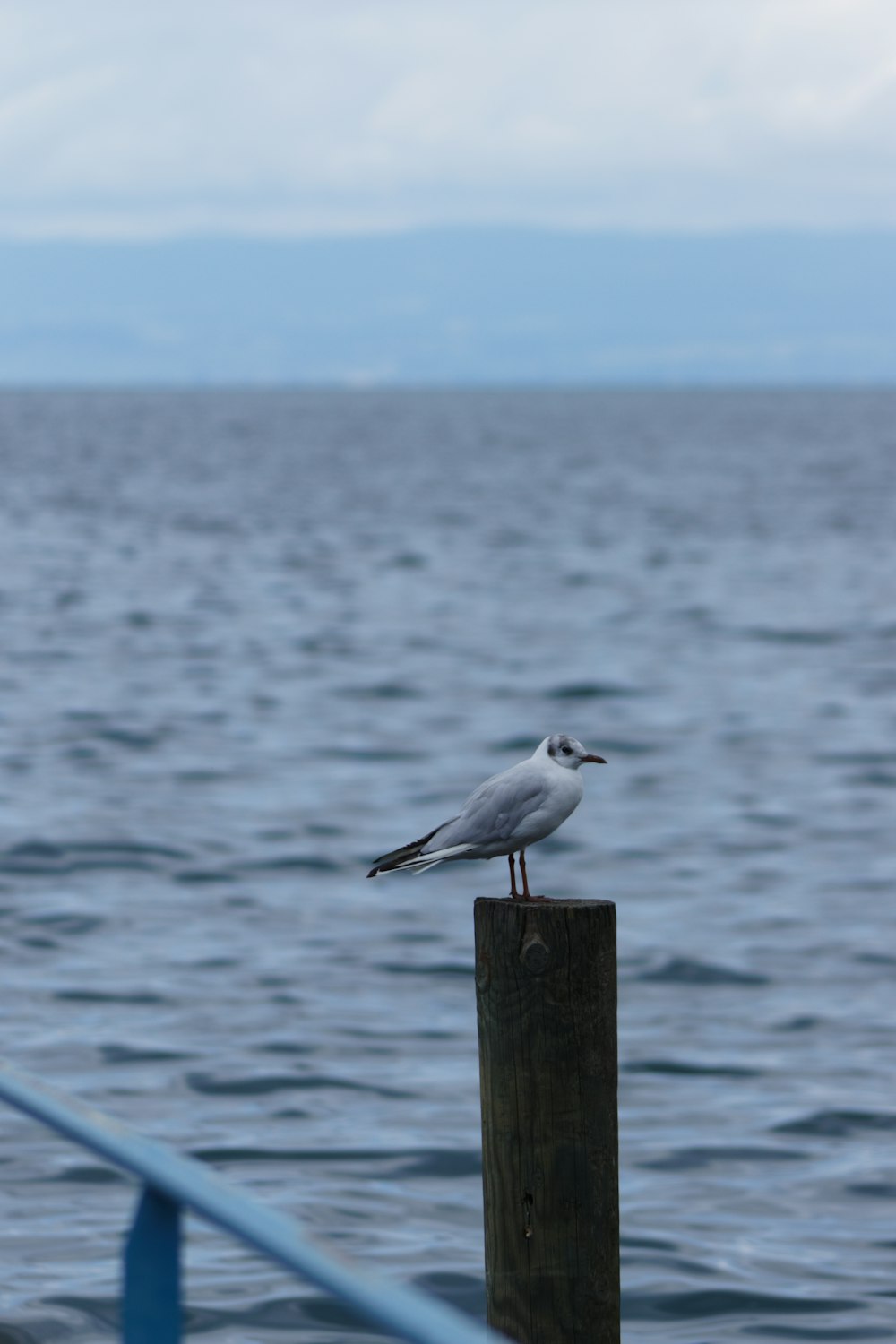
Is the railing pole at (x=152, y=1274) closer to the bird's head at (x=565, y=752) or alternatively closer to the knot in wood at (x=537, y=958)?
the knot in wood at (x=537, y=958)

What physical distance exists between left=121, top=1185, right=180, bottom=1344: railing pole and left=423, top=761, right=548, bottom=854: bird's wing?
2.63m

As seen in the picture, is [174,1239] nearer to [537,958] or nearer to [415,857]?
[537,958]

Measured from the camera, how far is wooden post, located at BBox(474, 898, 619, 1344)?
14.9 ft

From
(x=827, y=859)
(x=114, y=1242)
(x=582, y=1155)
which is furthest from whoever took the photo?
(x=827, y=859)

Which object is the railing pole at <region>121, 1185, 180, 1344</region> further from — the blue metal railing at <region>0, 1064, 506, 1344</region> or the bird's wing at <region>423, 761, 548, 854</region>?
the bird's wing at <region>423, 761, 548, 854</region>

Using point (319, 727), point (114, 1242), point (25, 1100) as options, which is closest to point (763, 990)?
point (114, 1242)

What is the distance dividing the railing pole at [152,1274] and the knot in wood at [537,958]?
2217mm

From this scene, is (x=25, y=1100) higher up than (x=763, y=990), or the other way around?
(x=25, y=1100)

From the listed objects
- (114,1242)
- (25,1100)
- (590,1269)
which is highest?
(25,1100)

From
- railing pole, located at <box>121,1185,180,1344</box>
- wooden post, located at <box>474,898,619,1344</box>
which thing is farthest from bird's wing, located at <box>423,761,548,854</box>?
railing pole, located at <box>121,1185,180,1344</box>

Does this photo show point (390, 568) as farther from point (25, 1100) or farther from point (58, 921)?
point (25, 1100)

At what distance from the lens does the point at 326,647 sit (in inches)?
1057

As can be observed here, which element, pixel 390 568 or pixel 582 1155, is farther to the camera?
pixel 390 568

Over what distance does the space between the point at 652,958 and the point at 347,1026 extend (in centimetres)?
214
